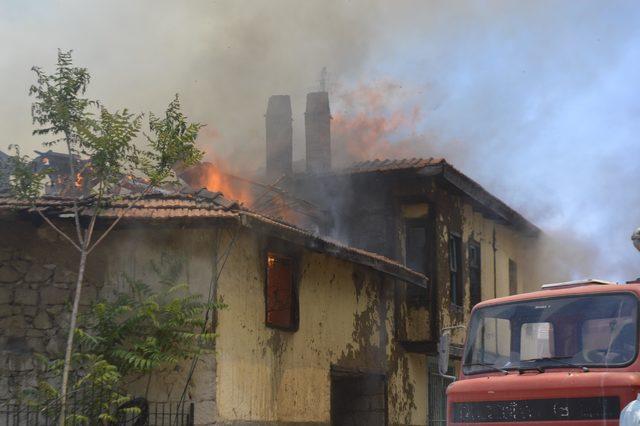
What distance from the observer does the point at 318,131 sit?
21219 mm

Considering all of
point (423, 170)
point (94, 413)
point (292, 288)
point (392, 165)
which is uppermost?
point (392, 165)

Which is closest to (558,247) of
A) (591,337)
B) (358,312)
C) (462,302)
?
(462,302)

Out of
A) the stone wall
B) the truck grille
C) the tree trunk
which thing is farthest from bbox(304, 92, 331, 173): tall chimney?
the truck grille

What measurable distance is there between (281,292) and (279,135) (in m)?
7.39

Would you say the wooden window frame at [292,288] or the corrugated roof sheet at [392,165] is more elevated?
the corrugated roof sheet at [392,165]

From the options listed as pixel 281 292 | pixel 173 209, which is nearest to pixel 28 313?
pixel 173 209

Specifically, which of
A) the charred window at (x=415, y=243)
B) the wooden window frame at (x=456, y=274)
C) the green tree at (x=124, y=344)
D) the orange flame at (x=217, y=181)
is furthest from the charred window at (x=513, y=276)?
the green tree at (x=124, y=344)

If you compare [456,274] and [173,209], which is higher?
[173,209]

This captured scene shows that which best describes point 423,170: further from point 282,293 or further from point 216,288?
point 216,288

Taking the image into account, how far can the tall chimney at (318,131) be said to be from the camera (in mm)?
20953

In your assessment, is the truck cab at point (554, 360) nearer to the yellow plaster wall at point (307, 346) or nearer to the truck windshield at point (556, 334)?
the truck windshield at point (556, 334)

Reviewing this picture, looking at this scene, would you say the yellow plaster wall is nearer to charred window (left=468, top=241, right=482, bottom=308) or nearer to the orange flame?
the orange flame

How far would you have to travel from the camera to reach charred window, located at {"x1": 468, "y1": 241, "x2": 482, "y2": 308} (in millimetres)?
21734

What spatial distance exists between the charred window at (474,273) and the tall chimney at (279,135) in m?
4.66
